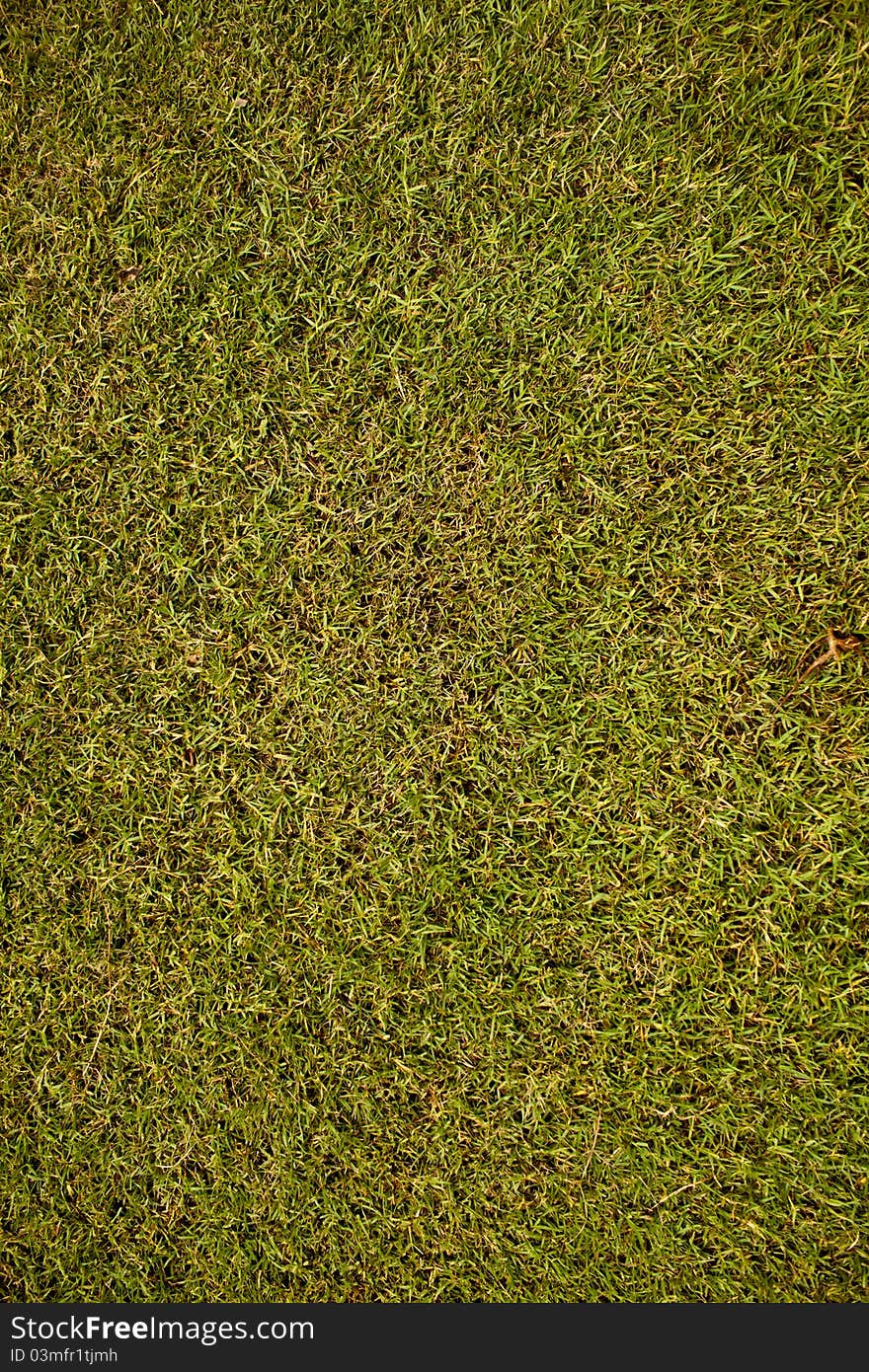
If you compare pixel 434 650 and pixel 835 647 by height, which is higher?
pixel 835 647

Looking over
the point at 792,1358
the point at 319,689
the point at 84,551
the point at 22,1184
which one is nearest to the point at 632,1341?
the point at 792,1358

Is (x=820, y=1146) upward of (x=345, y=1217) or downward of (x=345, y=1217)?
upward

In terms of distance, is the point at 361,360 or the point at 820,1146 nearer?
the point at 820,1146

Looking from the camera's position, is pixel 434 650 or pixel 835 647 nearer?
pixel 835 647

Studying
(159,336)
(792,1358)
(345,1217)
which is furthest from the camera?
(159,336)

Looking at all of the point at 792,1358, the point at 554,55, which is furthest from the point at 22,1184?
the point at 554,55

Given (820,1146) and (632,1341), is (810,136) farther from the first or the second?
(632,1341)

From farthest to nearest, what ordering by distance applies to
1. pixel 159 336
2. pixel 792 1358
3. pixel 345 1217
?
1. pixel 159 336
2. pixel 345 1217
3. pixel 792 1358

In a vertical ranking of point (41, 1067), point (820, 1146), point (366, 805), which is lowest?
point (41, 1067)
